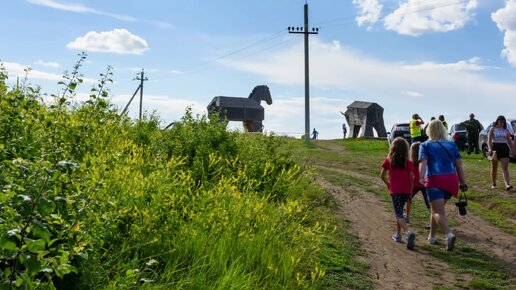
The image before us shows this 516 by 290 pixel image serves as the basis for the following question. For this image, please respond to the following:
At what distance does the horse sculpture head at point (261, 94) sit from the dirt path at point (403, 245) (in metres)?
42.0

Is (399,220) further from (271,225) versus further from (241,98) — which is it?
(241,98)

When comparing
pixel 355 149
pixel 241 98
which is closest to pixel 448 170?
pixel 355 149

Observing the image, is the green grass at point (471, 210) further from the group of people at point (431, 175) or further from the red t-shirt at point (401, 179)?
the red t-shirt at point (401, 179)

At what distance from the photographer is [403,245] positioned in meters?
8.85

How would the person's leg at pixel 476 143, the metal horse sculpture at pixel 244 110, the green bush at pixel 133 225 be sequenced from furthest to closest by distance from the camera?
the metal horse sculpture at pixel 244 110, the person's leg at pixel 476 143, the green bush at pixel 133 225

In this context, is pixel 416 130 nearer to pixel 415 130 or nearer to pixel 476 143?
pixel 415 130

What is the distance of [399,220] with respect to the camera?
8766 mm

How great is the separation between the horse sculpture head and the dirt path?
42012mm

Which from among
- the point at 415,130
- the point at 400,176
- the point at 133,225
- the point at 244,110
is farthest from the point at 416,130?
the point at 244,110

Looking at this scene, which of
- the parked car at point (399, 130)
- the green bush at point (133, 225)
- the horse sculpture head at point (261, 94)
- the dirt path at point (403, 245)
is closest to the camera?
the green bush at point (133, 225)

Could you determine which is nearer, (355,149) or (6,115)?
(6,115)

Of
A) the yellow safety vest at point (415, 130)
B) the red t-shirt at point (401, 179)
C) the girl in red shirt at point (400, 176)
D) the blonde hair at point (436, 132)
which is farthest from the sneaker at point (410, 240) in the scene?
the yellow safety vest at point (415, 130)

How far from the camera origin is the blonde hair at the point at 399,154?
8.74 m

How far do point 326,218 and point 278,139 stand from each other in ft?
12.6
